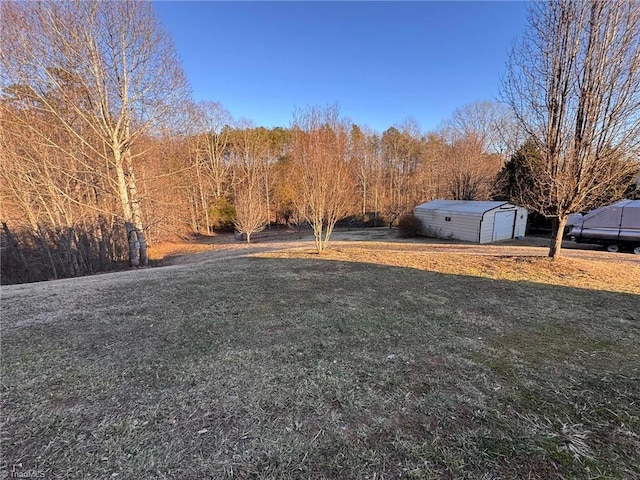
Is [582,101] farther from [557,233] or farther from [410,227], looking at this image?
[410,227]

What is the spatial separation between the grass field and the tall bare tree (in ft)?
20.9

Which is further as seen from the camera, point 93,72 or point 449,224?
point 449,224

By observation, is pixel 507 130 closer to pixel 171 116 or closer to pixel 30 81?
pixel 171 116

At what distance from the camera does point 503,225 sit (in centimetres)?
1603

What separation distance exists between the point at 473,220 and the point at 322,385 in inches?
590

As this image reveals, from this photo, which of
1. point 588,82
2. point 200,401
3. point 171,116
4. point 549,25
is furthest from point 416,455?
point 171,116

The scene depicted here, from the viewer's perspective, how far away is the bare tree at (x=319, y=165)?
28.6 feet

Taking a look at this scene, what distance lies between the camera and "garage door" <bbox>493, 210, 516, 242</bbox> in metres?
15.6

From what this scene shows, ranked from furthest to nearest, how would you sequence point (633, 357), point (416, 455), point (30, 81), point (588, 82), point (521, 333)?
point (30, 81), point (588, 82), point (521, 333), point (633, 357), point (416, 455)

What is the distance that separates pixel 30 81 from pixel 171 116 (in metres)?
3.61

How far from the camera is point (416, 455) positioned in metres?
1.82

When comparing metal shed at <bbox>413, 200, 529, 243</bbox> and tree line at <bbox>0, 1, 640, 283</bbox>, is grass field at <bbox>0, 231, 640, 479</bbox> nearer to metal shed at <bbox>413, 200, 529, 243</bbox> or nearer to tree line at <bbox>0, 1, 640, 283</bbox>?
tree line at <bbox>0, 1, 640, 283</bbox>

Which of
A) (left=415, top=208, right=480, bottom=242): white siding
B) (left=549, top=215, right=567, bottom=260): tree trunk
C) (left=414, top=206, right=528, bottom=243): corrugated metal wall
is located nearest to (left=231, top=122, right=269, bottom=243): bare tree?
(left=415, top=208, right=480, bottom=242): white siding

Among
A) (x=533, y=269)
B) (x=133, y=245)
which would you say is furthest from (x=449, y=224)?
(x=133, y=245)
